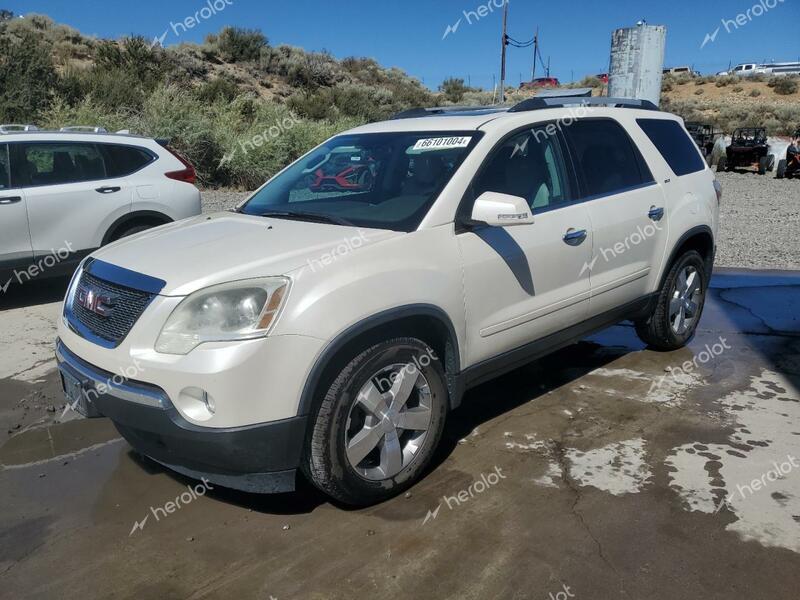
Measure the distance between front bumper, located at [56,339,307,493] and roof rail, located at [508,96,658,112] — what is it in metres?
2.43

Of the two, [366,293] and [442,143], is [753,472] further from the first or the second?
A: [442,143]

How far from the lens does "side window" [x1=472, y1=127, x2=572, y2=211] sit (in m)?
3.85

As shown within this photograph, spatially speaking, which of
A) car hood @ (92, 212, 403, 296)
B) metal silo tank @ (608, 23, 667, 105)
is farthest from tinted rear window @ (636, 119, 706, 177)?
metal silo tank @ (608, 23, 667, 105)

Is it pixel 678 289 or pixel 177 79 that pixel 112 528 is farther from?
pixel 177 79

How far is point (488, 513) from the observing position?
10.7ft

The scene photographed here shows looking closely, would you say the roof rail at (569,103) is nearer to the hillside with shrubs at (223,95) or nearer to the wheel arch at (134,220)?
the wheel arch at (134,220)

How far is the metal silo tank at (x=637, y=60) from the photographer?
11.1 metres

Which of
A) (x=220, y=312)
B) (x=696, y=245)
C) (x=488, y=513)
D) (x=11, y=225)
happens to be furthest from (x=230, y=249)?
(x=11, y=225)

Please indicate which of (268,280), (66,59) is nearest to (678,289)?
(268,280)

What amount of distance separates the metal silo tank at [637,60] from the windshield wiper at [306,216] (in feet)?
29.1

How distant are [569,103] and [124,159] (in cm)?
481

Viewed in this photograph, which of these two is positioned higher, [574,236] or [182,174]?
[182,174]

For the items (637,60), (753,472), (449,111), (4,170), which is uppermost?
(637,60)

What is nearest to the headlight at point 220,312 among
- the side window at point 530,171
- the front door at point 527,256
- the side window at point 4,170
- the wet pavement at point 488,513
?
the wet pavement at point 488,513
